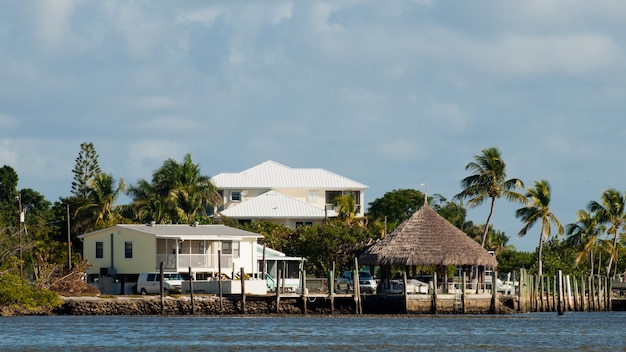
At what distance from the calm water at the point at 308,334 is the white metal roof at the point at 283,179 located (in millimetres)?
51385

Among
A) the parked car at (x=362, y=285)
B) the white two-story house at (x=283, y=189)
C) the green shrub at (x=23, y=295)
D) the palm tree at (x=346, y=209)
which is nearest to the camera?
the green shrub at (x=23, y=295)

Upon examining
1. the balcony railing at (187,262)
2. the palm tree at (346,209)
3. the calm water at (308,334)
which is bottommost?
the calm water at (308,334)

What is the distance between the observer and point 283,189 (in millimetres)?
124938

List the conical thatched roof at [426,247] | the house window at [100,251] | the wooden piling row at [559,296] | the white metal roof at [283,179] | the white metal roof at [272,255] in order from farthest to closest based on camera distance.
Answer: the white metal roof at [283,179] < the white metal roof at [272,255] < the house window at [100,251] < the wooden piling row at [559,296] < the conical thatched roof at [426,247]

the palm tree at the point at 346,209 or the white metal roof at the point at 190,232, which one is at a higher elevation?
the palm tree at the point at 346,209

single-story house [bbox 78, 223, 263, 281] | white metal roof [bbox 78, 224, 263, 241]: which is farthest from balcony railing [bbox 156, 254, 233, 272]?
white metal roof [bbox 78, 224, 263, 241]

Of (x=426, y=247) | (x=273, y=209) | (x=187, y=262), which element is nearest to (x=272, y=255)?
(x=187, y=262)

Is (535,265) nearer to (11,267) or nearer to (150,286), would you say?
(150,286)

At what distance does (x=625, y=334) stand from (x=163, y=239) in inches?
1128

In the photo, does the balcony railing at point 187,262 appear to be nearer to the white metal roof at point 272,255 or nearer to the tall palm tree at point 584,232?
the white metal roof at point 272,255

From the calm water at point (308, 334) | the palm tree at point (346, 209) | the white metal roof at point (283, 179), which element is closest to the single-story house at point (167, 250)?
the calm water at point (308, 334)

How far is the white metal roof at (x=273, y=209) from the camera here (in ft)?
372

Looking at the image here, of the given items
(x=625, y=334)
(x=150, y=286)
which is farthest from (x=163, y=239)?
(x=625, y=334)

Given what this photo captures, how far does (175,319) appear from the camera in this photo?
69.7m
